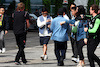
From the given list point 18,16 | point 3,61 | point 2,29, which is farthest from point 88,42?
point 2,29

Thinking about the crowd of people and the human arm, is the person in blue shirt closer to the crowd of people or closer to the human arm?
the crowd of people

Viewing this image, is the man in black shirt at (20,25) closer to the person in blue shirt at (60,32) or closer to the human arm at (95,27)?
the person in blue shirt at (60,32)

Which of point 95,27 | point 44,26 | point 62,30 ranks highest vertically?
point 95,27

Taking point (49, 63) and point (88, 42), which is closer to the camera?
point (88, 42)

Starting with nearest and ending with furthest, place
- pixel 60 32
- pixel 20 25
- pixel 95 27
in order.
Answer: pixel 95 27 < pixel 60 32 < pixel 20 25

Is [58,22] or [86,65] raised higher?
[58,22]

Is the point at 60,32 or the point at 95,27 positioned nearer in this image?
the point at 95,27

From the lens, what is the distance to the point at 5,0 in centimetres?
4269

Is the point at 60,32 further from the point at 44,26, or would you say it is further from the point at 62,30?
the point at 44,26

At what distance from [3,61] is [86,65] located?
8.30ft

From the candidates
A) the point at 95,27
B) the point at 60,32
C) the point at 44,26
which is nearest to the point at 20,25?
the point at 60,32

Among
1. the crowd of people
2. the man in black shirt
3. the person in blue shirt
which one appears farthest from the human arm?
the man in black shirt

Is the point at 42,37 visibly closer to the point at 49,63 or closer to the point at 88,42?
the point at 49,63

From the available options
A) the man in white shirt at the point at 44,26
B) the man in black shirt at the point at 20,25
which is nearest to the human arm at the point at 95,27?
the man in black shirt at the point at 20,25
